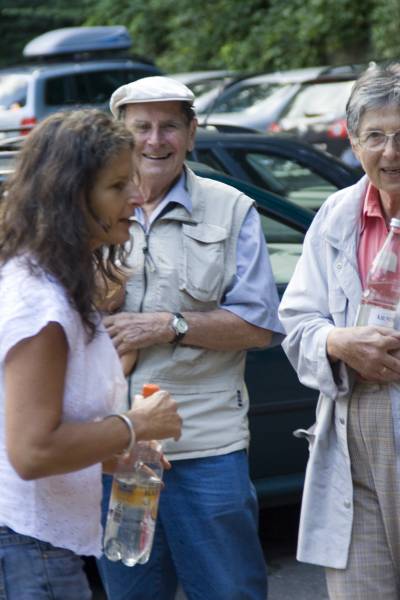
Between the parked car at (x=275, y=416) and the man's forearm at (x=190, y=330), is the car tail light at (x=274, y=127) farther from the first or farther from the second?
the man's forearm at (x=190, y=330)

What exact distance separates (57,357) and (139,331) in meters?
0.97

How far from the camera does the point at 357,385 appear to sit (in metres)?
3.04

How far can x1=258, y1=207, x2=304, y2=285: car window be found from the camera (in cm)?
498

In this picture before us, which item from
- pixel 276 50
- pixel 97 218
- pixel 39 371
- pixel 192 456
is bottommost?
pixel 276 50

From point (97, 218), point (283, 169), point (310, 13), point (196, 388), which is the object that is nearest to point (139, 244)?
point (196, 388)

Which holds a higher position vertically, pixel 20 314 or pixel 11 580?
pixel 20 314

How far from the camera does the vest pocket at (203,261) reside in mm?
3324

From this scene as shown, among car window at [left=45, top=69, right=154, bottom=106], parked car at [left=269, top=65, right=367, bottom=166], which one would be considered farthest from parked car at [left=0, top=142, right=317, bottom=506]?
car window at [left=45, top=69, right=154, bottom=106]

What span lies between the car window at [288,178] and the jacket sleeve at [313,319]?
331 centimetres

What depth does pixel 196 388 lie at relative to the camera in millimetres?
3371

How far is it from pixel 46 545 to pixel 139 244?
1.14 m

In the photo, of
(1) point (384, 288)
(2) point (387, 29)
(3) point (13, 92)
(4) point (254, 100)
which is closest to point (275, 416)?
(1) point (384, 288)

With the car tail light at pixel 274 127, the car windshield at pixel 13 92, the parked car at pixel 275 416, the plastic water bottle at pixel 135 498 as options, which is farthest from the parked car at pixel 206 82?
the plastic water bottle at pixel 135 498

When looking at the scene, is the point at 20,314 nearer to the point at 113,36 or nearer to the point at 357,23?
the point at 113,36
